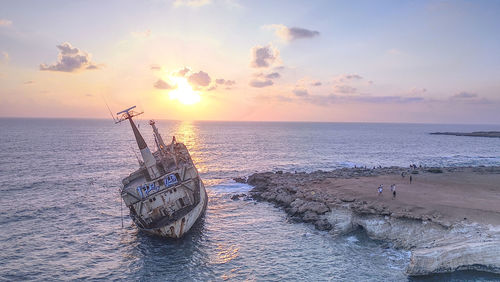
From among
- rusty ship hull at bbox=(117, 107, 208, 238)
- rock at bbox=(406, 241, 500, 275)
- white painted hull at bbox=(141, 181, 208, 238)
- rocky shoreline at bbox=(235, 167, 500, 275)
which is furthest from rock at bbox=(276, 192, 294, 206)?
rock at bbox=(406, 241, 500, 275)

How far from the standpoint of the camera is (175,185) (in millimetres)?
39094

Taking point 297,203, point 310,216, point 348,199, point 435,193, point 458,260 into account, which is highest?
point 435,193

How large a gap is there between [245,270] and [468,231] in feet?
78.4

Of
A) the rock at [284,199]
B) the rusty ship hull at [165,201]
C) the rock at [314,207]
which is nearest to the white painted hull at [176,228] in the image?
the rusty ship hull at [165,201]

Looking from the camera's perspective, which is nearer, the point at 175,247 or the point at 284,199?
the point at 175,247

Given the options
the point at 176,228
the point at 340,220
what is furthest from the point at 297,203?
the point at 176,228

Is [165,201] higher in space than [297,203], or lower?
higher

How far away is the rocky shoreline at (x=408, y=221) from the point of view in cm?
2683

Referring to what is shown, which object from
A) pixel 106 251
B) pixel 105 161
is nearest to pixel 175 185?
pixel 106 251

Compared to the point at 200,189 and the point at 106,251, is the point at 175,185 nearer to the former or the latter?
the point at 200,189

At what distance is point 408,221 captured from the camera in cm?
3478

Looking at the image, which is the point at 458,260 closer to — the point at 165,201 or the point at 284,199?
the point at 284,199

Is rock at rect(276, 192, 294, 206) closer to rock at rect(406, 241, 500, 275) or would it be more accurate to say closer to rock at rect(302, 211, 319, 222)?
rock at rect(302, 211, 319, 222)

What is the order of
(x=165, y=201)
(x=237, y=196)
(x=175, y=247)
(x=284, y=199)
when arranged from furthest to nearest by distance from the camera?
(x=237, y=196) < (x=284, y=199) < (x=165, y=201) < (x=175, y=247)
